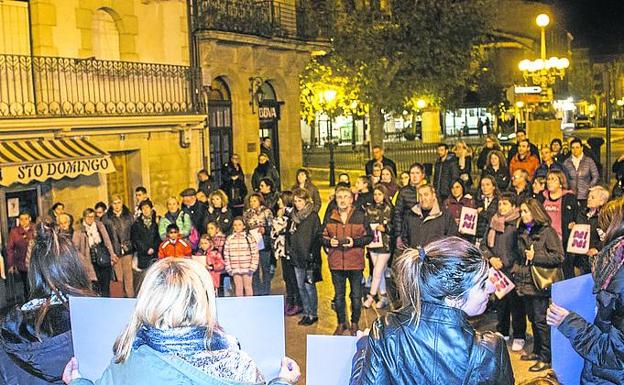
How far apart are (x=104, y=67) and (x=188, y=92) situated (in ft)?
9.92

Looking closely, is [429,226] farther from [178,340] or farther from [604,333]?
[178,340]

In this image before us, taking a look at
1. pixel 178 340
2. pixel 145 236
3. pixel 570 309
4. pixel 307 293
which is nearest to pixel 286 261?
pixel 307 293

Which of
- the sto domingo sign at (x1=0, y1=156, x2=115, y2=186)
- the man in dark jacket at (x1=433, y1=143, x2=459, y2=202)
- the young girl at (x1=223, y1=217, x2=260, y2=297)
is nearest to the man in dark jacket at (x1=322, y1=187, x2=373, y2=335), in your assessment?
the young girl at (x1=223, y1=217, x2=260, y2=297)

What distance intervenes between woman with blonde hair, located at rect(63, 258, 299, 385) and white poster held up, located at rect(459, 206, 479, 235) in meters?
8.09

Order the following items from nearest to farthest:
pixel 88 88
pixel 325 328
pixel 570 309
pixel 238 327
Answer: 1. pixel 238 327
2. pixel 570 309
3. pixel 325 328
4. pixel 88 88

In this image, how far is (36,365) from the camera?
409cm

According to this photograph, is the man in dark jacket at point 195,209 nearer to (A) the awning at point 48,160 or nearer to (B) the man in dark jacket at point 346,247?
(B) the man in dark jacket at point 346,247

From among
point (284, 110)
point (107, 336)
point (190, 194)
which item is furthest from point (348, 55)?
point (107, 336)

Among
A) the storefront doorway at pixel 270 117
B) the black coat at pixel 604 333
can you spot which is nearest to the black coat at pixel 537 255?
the black coat at pixel 604 333

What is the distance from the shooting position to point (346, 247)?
33.0 feet

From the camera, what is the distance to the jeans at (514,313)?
9266mm

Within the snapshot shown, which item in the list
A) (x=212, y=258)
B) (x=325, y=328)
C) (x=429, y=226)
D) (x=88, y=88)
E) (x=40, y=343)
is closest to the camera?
(x=40, y=343)

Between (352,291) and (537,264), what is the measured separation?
2513mm

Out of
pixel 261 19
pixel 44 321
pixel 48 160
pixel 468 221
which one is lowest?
pixel 468 221
